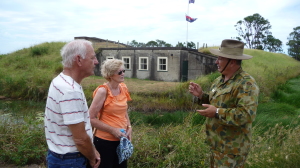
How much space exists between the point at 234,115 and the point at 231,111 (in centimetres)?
5

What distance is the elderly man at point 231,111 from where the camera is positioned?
2.45 metres

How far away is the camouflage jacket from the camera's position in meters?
2.43

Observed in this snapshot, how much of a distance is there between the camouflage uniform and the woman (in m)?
1.00

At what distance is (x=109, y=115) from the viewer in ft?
9.93

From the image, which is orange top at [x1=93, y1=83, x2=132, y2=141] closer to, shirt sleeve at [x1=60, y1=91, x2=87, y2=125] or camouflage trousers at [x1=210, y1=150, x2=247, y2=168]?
shirt sleeve at [x1=60, y1=91, x2=87, y2=125]

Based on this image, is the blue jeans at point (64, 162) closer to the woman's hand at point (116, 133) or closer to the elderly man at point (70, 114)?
the elderly man at point (70, 114)

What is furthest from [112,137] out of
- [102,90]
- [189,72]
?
[189,72]

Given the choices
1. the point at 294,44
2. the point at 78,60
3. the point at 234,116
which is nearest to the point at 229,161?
the point at 234,116

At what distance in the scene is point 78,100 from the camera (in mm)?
2014

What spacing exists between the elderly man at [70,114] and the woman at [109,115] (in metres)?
0.71

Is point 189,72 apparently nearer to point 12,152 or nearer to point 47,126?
point 12,152

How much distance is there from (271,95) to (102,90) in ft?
45.6

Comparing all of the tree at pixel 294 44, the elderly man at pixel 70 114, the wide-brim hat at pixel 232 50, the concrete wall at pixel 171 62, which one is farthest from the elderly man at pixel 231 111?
the tree at pixel 294 44

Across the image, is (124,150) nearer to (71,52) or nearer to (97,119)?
(97,119)
